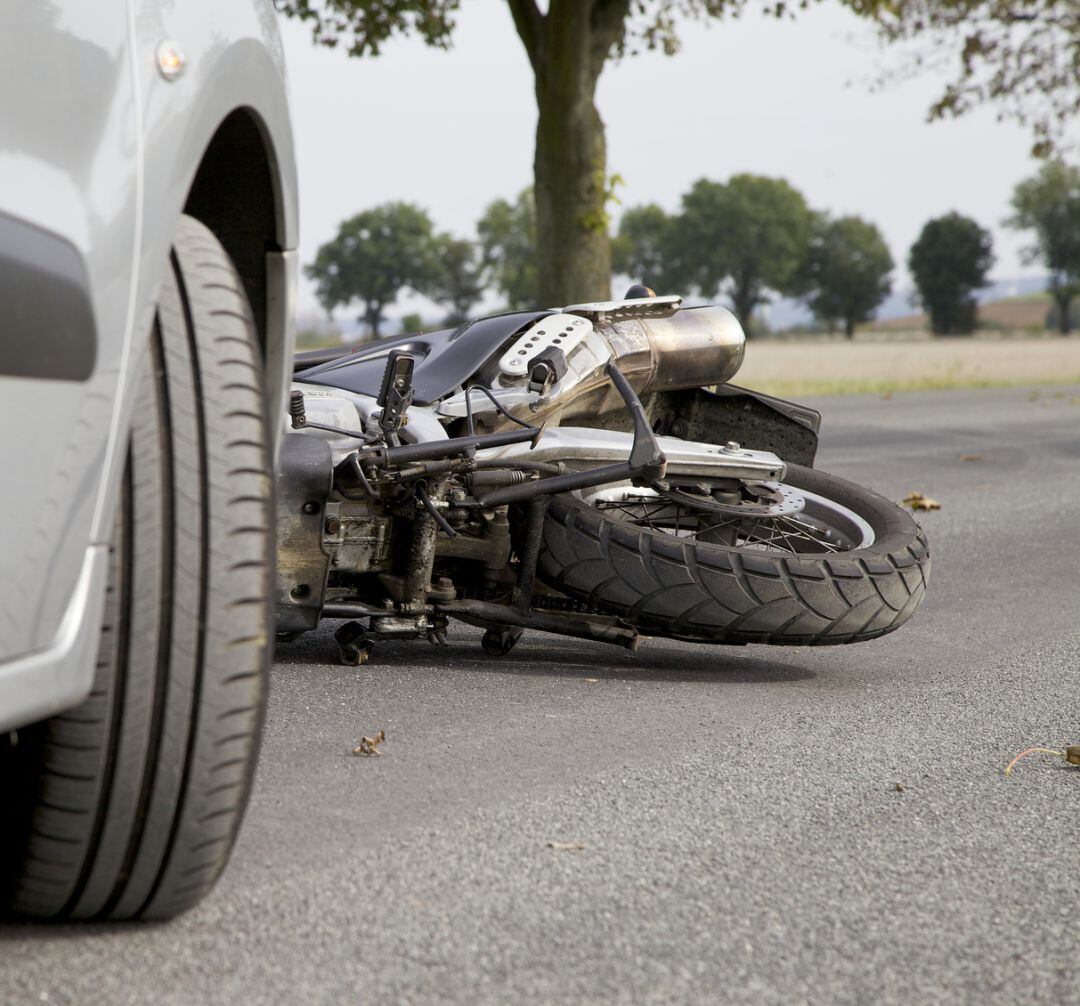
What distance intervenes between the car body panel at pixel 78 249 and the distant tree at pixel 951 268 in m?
119

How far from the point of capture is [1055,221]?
365 feet

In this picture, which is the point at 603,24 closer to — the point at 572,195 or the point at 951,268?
the point at 572,195

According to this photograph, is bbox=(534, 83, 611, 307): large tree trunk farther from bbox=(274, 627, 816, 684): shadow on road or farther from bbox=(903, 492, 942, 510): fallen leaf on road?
bbox=(274, 627, 816, 684): shadow on road

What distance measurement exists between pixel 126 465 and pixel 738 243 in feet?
394

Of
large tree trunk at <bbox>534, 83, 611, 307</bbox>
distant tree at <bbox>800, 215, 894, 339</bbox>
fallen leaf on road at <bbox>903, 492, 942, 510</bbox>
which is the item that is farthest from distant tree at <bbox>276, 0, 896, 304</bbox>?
distant tree at <bbox>800, 215, 894, 339</bbox>

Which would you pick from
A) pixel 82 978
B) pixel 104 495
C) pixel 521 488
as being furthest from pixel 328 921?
pixel 521 488

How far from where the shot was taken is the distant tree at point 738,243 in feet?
390

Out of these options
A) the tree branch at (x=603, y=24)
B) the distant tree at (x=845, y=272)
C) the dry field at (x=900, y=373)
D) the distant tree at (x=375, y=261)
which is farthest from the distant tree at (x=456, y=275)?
the tree branch at (x=603, y=24)

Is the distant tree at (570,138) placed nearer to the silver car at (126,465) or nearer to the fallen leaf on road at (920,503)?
the fallen leaf on road at (920,503)

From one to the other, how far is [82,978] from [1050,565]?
4710 millimetres

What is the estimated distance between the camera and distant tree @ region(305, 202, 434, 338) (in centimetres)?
11388

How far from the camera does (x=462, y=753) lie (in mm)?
2881

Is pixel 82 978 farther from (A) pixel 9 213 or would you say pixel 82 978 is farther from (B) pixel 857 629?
(B) pixel 857 629

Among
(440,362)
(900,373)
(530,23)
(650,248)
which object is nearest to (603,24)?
(530,23)
